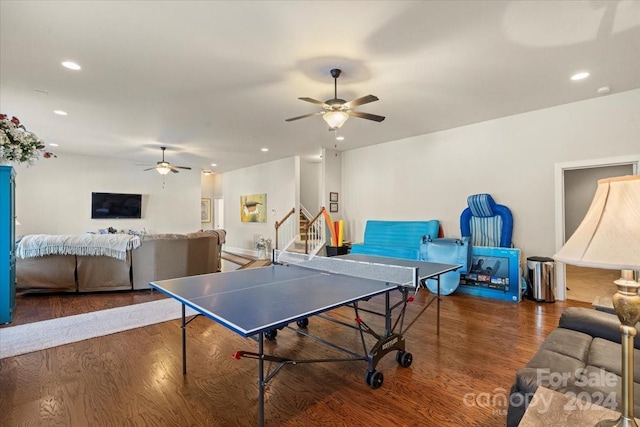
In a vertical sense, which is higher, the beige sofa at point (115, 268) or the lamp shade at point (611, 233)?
the lamp shade at point (611, 233)

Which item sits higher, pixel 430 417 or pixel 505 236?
pixel 505 236

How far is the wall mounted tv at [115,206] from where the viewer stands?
8391mm

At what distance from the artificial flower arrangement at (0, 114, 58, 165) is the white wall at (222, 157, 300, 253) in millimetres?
5365

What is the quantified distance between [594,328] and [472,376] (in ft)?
3.01

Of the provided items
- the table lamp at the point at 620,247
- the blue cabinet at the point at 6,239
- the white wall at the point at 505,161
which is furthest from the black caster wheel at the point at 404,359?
the blue cabinet at the point at 6,239

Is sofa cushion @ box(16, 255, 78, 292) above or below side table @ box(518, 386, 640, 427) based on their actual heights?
below

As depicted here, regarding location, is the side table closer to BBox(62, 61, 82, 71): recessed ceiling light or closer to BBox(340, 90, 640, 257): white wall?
BBox(340, 90, 640, 257): white wall

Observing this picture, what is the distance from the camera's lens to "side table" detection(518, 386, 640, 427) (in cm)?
102

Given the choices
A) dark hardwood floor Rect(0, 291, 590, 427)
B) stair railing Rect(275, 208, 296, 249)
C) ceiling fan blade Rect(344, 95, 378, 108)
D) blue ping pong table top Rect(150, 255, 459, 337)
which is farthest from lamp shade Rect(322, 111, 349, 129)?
stair railing Rect(275, 208, 296, 249)

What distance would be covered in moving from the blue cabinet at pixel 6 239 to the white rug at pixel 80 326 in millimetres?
283

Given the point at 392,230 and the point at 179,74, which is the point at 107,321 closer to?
the point at 179,74

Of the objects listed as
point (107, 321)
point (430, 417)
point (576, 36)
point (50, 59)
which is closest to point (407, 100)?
point (576, 36)

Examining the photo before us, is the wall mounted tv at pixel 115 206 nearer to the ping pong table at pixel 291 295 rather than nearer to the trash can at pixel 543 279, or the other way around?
the ping pong table at pixel 291 295

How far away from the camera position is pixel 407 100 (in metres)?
4.24
